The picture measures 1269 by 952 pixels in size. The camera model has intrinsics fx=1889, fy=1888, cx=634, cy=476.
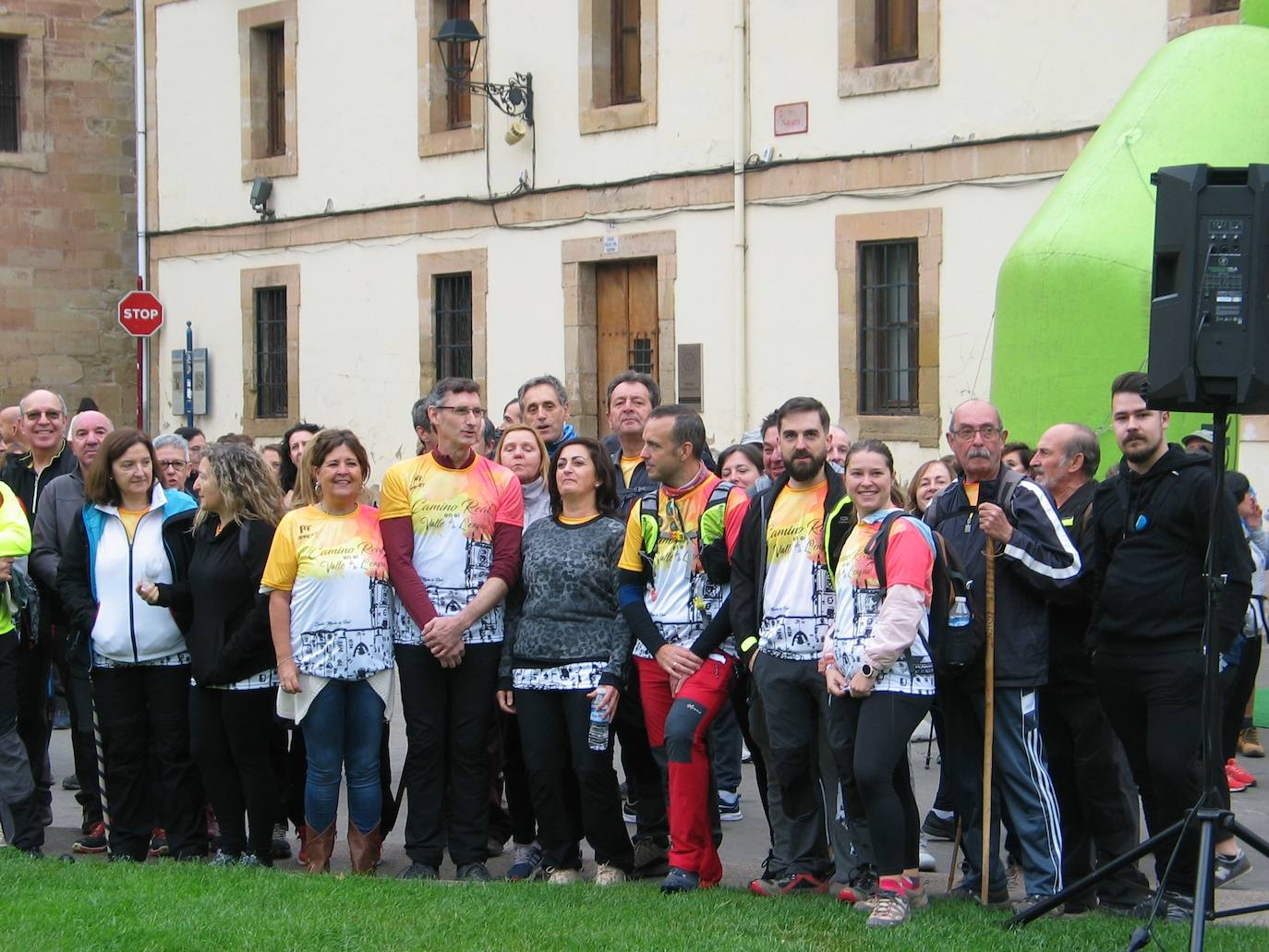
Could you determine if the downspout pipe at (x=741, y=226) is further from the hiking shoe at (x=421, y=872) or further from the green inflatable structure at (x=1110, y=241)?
the hiking shoe at (x=421, y=872)

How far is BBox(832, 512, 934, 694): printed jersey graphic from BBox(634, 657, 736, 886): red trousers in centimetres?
63

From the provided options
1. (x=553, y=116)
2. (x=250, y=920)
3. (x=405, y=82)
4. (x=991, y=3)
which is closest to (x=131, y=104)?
(x=405, y=82)

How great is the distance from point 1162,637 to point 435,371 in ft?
52.5

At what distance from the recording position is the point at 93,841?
8.41 metres

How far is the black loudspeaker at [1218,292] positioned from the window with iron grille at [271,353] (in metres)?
18.7

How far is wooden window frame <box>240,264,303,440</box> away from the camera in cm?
2338

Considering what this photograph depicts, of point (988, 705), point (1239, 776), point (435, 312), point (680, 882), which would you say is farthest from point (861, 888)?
point (435, 312)

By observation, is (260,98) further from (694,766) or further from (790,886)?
(790,886)

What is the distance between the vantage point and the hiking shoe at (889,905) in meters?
6.28

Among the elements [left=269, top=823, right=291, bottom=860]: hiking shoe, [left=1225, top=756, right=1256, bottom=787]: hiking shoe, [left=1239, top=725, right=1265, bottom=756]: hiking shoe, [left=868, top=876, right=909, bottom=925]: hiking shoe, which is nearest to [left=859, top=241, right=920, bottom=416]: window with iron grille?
[left=1239, top=725, right=1265, bottom=756]: hiking shoe

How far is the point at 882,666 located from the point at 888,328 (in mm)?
11574

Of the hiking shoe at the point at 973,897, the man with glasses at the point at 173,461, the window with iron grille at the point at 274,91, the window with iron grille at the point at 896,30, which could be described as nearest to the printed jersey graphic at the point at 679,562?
the hiking shoe at the point at 973,897

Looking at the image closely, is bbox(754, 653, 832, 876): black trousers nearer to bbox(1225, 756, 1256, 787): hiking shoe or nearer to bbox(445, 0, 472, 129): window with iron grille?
bbox(1225, 756, 1256, 787): hiking shoe

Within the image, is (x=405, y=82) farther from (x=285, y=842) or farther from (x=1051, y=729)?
(x=1051, y=729)
